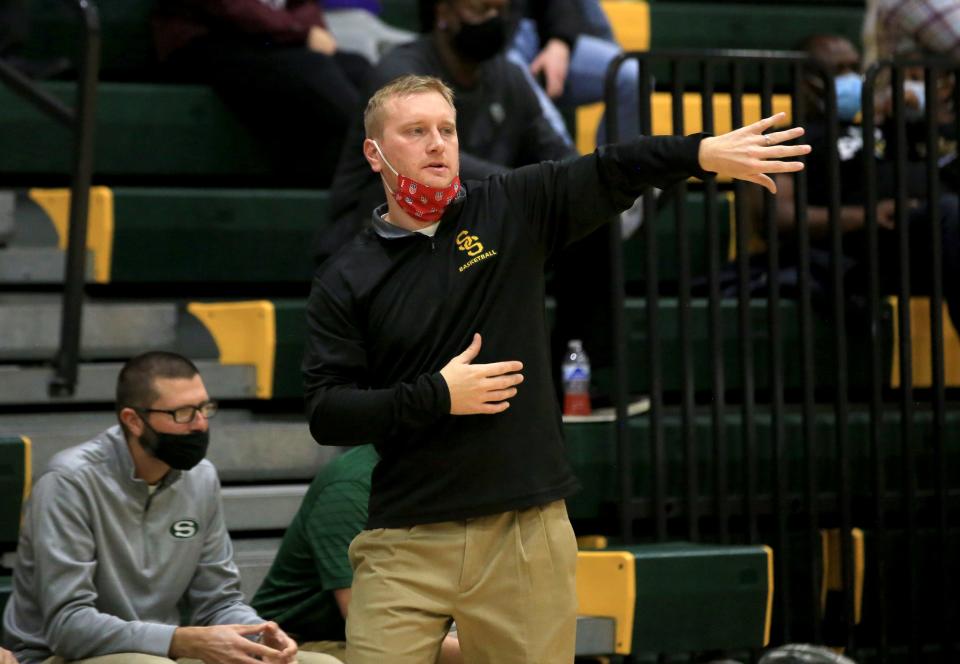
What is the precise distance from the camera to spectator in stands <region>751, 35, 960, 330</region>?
4.87 meters

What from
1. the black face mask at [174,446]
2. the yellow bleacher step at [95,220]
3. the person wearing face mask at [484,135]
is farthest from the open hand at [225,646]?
the yellow bleacher step at [95,220]

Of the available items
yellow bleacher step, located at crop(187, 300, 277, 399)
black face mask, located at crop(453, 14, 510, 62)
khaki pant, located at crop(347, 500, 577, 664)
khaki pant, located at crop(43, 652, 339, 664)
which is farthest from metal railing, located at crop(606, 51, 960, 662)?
khaki pant, located at crop(347, 500, 577, 664)

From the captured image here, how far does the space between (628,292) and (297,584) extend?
232cm

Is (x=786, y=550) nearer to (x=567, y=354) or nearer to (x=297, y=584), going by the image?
(x=567, y=354)

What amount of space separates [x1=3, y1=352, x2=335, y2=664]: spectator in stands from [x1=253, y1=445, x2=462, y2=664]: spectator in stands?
0.11 meters

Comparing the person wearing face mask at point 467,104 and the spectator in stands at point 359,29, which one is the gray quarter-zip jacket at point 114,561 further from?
the spectator in stands at point 359,29

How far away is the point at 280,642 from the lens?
10.6 ft

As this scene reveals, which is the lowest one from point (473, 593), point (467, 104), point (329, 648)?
point (329, 648)

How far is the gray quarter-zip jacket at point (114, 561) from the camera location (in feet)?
10.7

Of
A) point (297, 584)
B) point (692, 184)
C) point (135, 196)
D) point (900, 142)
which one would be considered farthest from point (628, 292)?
point (297, 584)

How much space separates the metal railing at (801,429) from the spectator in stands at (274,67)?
120cm

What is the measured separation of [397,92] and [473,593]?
882 millimetres

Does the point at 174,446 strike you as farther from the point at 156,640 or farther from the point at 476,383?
the point at 476,383

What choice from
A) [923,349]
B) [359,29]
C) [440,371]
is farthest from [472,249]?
[359,29]
